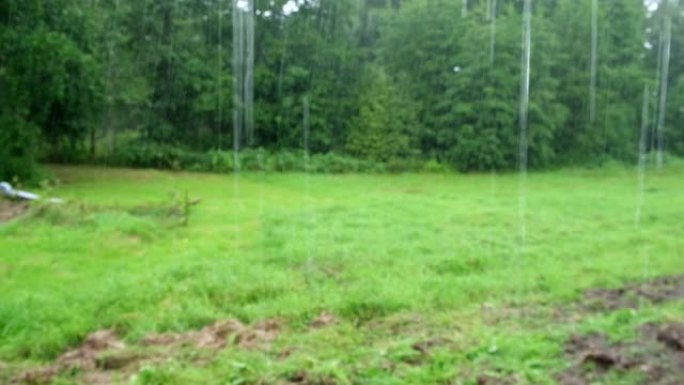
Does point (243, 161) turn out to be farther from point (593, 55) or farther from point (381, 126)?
point (593, 55)

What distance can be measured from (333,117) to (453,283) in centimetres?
1518

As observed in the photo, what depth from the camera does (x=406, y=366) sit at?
15.0ft

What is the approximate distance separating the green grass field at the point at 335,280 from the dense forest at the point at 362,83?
746 centimetres

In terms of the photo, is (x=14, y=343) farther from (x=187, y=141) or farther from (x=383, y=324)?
(x=187, y=141)

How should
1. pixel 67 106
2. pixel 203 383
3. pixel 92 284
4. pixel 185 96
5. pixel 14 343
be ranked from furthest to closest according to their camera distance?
pixel 185 96
pixel 67 106
pixel 92 284
pixel 14 343
pixel 203 383

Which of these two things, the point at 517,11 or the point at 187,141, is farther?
the point at 517,11

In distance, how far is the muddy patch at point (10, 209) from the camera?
1001cm

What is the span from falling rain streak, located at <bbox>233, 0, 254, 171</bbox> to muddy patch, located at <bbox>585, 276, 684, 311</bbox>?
607 inches

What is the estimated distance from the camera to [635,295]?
6.47m

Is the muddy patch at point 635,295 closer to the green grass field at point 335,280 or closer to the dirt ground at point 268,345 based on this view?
the dirt ground at point 268,345

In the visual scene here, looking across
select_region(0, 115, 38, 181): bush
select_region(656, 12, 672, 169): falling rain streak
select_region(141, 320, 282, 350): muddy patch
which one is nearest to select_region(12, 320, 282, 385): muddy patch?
select_region(141, 320, 282, 350): muddy patch

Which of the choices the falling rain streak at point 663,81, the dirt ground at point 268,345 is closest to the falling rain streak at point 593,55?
the falling rain streak at point 663,81

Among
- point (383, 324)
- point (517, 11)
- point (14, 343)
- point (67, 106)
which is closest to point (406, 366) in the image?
point (383, 324)

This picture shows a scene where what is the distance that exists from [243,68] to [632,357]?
59.8 feet
